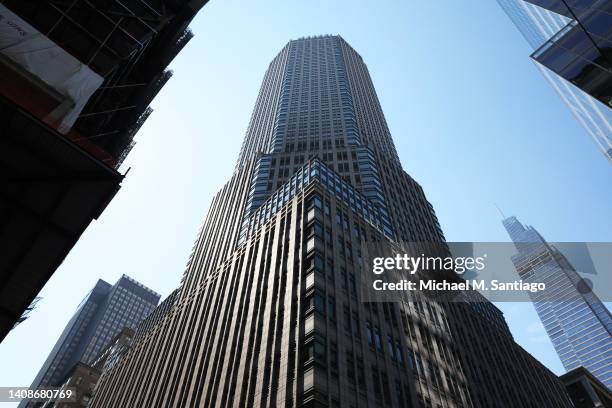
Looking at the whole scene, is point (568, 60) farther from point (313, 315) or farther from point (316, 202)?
point (316, 202)

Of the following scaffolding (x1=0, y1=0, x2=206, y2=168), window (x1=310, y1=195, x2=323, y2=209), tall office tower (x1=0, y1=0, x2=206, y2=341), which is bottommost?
tall office tower (x1=0, y1=0, x2=206, y2=341)

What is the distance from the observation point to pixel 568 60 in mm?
26875

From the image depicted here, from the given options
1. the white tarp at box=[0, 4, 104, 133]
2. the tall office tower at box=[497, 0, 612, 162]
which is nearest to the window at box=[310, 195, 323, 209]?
the tall office tower at box=[497, 0, 612, 162]

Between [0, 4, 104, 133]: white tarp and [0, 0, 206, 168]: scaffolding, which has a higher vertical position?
[0, 0, 206, 168]: scaffolding

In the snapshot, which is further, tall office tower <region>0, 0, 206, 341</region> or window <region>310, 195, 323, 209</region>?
window <region>310, 195, 323, 209</region>

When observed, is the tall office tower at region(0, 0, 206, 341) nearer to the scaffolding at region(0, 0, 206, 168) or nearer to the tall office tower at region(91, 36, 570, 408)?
the scaffolding at region(0, 0, 206, 168)

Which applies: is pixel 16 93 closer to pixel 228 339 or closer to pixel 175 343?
pixel 228 339

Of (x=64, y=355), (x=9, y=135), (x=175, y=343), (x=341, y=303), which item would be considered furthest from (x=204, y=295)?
(x=64, y=355)

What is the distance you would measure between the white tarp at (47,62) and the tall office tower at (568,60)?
89.1 ft

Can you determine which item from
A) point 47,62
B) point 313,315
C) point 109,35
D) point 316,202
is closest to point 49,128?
point 47,62

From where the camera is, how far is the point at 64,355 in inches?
7461

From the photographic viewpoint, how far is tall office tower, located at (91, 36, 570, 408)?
34.0 meters

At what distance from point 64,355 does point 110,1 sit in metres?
215

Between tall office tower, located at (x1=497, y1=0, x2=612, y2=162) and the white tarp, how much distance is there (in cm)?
2715
